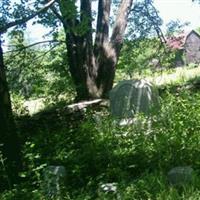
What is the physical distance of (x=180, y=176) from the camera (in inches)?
228

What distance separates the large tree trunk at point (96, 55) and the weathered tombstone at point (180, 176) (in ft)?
29.2

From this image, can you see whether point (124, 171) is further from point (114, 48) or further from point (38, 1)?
point (114, 48)

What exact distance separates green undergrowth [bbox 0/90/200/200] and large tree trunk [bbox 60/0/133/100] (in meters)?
6.48

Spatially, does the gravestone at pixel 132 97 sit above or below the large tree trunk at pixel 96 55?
below

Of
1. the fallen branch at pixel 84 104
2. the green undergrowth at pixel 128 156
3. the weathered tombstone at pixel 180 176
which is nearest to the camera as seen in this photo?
the weathered tombstone at pixel 180 176

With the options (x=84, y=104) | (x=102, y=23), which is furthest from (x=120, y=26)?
(x=84, y=104)

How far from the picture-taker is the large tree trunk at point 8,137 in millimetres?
7461

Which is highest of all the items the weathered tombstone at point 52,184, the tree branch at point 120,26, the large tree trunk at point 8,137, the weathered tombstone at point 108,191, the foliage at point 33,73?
the tree branch at point 120,26

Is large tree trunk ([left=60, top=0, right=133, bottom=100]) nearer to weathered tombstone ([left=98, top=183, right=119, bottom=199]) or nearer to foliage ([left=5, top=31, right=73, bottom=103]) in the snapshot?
foliage ([left=5, top=31, right=73, bottom=103])

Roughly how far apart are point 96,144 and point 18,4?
19.7 ft

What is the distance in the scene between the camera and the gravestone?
11.5 m

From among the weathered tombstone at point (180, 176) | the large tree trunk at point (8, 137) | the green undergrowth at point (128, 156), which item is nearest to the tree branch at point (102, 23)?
the green undergrowth at point (128, 156)

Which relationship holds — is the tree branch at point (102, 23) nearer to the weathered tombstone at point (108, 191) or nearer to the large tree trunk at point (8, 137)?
the large tree trunk at point (8, 137)

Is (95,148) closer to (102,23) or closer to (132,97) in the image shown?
(132,97)
